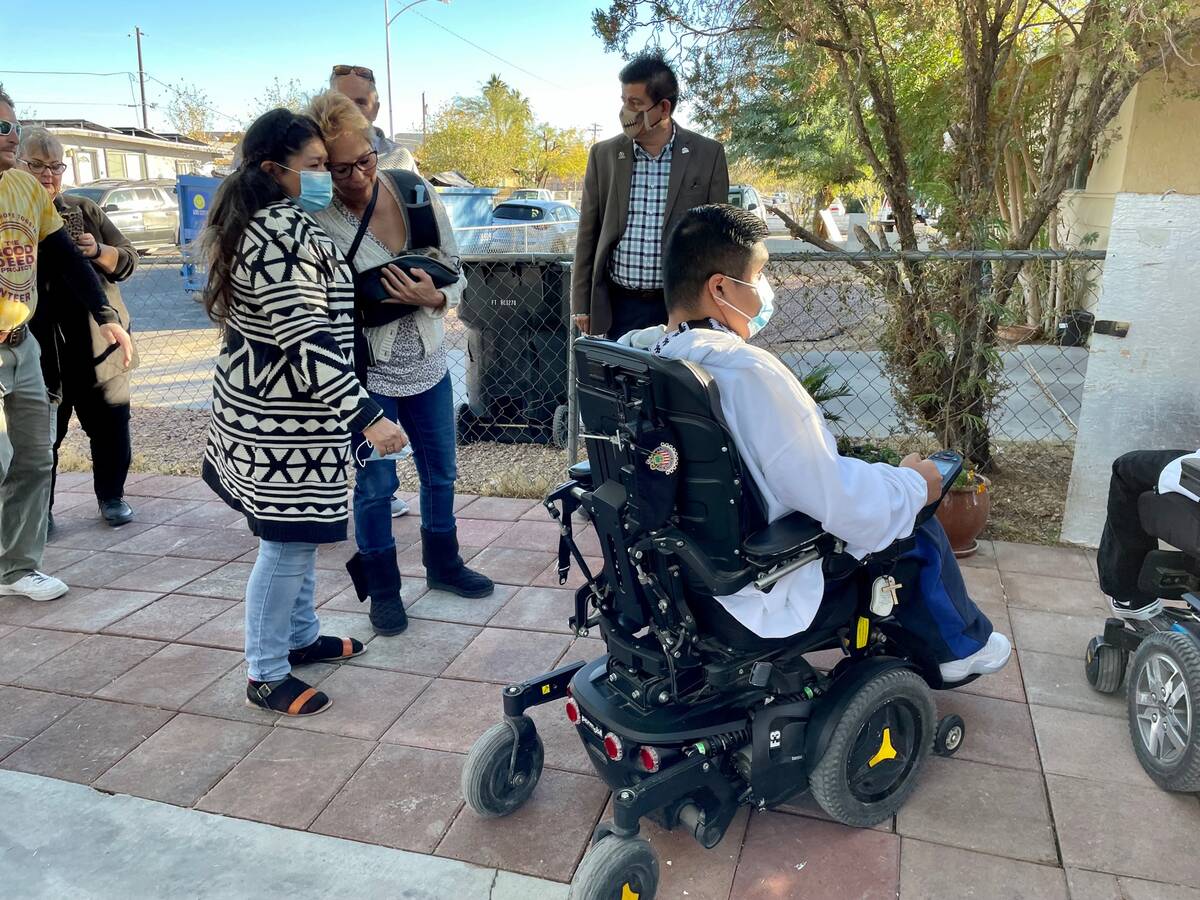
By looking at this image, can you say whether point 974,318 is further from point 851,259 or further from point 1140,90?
point 1140,90

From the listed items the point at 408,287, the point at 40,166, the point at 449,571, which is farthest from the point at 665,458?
the point at 40,166

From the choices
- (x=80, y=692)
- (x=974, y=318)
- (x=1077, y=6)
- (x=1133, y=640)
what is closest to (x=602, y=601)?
(x=1133, y=640)

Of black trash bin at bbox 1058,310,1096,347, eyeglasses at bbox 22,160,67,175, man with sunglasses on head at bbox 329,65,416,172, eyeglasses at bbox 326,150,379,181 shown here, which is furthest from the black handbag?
black trash bin at bbox 1058,310,1096,347

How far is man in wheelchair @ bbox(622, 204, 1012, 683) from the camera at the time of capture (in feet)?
6.36

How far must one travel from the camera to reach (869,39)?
4238 millimetres

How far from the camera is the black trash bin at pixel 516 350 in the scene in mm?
5898

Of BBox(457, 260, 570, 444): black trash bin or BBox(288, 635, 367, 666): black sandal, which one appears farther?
BBox(457, 260, 570, 444): black trash bin

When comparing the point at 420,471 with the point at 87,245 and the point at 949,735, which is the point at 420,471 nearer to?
the point at 87,245

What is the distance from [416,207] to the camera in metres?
3.26

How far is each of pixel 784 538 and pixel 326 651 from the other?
1950 millimetres

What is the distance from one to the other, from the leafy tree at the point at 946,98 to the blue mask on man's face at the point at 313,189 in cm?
232

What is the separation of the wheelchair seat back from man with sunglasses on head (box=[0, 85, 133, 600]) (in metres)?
2.63

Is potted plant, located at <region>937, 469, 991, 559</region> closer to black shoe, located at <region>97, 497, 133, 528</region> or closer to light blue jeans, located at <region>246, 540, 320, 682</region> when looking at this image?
light blue jeans, located at <region>246, 540, 320, 682</region>

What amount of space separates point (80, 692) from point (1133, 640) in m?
3.41
